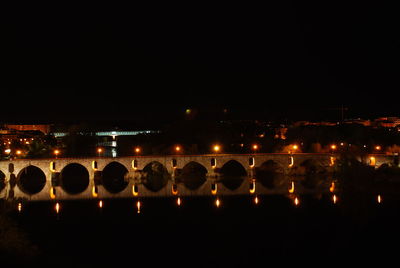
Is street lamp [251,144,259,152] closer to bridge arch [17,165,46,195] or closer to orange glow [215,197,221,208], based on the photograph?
bridge arch [17,165,46,195]

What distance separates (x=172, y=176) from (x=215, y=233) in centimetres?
1496

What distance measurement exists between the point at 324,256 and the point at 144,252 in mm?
5879

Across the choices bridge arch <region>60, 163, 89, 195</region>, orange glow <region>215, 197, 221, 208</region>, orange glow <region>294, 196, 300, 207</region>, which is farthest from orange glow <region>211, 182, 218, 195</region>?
bridge arch <region>60, 163, 89, 195</region>

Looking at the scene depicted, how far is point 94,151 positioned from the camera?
51969 millimetres

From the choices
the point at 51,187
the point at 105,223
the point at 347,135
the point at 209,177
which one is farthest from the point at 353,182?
the point at 347,135

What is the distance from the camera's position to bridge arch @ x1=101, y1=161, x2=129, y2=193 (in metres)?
33.8

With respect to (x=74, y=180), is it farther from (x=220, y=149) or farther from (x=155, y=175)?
(x=220, y=149)

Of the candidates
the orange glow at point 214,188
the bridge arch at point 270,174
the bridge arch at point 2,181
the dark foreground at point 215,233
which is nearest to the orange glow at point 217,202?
the dark foreground at point 215,233

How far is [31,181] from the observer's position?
37.2m

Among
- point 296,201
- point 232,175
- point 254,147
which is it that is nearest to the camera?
point 296,201

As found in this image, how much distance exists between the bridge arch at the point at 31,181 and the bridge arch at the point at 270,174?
506 inches

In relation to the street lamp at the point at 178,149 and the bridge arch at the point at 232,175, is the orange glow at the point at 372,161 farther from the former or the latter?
the street lamp at the point at 178,149

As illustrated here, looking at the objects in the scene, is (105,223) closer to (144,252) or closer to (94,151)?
(144,252)

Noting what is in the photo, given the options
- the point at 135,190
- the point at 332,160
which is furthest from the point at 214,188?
the point at 332,160
